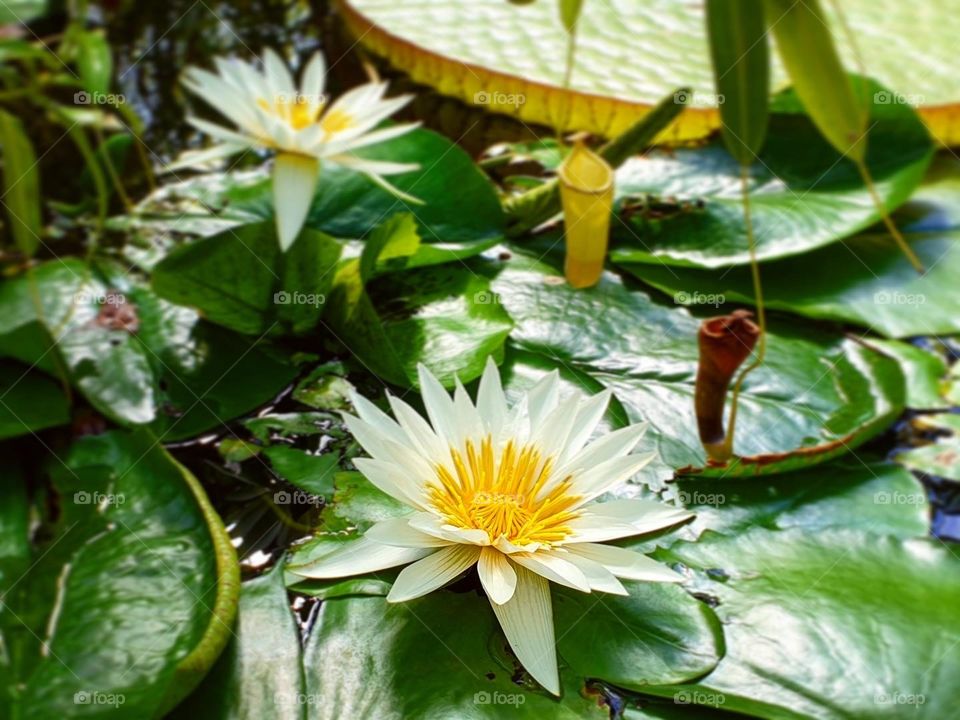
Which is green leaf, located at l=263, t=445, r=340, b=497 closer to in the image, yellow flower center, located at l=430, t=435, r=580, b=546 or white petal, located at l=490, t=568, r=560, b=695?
yellow flower center, located at l=430, t=435, r=580, b=546

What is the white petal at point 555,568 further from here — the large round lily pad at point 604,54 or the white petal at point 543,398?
the large round lily pad at point 604,54

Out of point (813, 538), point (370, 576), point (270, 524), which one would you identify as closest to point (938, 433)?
point (813, 538)

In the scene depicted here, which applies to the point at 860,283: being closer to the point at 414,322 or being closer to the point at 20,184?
the point at 414,322

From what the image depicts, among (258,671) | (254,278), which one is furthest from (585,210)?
(258,671)

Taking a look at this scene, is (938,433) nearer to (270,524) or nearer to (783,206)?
(783,206)

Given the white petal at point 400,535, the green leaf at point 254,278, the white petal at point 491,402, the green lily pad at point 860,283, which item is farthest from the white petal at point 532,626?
the green lily pad at point 860,283
